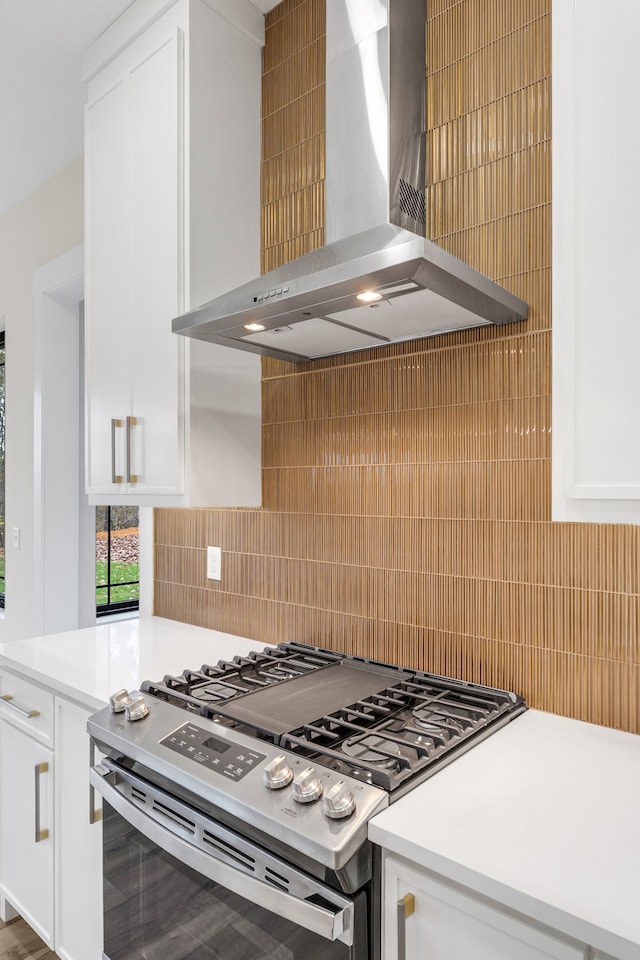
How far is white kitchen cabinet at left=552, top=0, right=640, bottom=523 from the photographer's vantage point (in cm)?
100

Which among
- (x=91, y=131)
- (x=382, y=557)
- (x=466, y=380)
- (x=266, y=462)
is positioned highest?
(x=91, y=131)

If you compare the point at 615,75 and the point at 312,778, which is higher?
the point at 615,75

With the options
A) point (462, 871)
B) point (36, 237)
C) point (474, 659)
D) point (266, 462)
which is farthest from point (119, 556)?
point (462, 871)

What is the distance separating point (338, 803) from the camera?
96 centimetres

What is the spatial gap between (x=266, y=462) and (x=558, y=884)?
4.76 ft

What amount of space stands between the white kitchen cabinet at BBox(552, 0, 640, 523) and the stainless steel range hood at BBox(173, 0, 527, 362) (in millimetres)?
223

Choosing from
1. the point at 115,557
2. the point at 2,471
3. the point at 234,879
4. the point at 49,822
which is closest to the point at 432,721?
the point at 234,879

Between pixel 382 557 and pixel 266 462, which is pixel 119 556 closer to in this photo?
pixel 266 462

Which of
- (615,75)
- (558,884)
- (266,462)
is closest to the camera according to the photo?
(558,884)

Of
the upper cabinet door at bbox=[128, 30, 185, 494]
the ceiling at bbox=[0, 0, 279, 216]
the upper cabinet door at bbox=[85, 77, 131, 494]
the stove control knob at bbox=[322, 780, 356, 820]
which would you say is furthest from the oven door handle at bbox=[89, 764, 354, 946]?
the ceiling at bbox=[0, 0, 279, 216]

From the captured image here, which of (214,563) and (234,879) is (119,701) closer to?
(234,879)

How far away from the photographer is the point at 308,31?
191 centimetres

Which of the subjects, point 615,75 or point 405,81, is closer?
point 615,75

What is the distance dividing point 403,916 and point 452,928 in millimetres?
78
